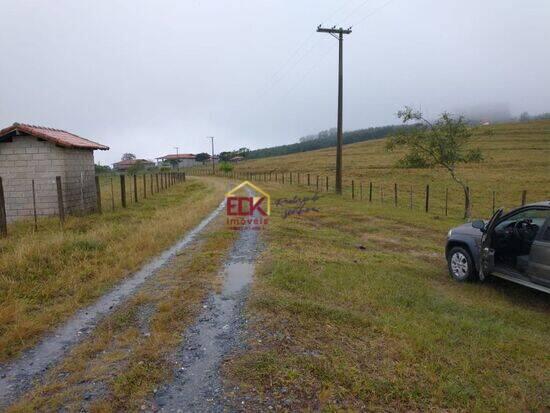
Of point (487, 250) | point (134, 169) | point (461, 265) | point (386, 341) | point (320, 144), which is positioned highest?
point (320, 144)

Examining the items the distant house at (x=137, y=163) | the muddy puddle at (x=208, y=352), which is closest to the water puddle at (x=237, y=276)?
the muddy puddle at (x=208, y=352)

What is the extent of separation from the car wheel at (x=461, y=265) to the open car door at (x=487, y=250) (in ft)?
1.41

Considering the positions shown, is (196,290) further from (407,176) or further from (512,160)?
(512,160)

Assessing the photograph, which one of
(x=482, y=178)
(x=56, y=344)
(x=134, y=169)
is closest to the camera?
(x=56, y=344)

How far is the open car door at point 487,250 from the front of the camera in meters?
6.55

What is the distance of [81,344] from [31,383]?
2.64 ft

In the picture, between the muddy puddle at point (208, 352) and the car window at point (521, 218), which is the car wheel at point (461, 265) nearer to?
the car window at point (521, 218)

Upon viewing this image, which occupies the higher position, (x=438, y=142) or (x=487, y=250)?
(x=438, y=142)

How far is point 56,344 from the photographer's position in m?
4.48

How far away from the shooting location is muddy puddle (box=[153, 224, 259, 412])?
10.9 ft

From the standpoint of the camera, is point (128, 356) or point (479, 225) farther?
point (479, 225)

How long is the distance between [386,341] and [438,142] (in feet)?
47.2

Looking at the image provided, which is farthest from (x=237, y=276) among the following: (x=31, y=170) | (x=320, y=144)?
(x=320, y=144)
